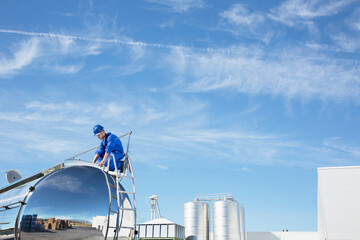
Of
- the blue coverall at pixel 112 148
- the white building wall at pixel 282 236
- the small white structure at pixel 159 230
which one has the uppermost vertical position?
the blue coverall at pixel 112 148

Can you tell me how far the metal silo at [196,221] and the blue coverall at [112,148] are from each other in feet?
88.3

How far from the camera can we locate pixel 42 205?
4562 mm

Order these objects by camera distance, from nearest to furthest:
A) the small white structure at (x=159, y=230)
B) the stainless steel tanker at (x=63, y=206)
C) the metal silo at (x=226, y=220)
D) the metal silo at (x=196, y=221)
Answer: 1. the stainless steel tanker at (x=63, y=206)
2. the small white structure at (x=159, y=230)
3. the metal silo at (x=226, y=220)
4. the metal silo at (x=196, y=221)

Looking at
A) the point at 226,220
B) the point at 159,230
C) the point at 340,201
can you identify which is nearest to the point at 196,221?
the point at 226,220

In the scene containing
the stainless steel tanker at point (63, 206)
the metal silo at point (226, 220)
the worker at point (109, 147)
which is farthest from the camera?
the metal silo at point (226, 220)

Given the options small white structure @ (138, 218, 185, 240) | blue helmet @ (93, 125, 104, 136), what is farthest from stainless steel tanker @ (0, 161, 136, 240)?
small white structure @ (138, 218, 185, 240)

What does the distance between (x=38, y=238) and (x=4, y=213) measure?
0.79m

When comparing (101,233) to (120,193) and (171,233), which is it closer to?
(120,193)

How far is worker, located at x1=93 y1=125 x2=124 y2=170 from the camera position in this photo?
20.7ft

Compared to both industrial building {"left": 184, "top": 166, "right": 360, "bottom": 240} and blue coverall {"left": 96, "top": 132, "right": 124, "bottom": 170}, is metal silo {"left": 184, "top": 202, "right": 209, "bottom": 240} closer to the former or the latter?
industrial building {"left": 184, "top": 166, "right": 360, "bottom": 240}

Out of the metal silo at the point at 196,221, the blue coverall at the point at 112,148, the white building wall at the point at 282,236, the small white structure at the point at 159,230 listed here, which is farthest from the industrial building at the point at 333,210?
the blue coverall at the point at 112,148

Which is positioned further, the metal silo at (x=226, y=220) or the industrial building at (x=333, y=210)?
the metal silo at (x=226, y=220)

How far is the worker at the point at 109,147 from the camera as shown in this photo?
6324mm

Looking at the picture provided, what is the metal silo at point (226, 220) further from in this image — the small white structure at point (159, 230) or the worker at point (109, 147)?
the worker at point (109, 147)
